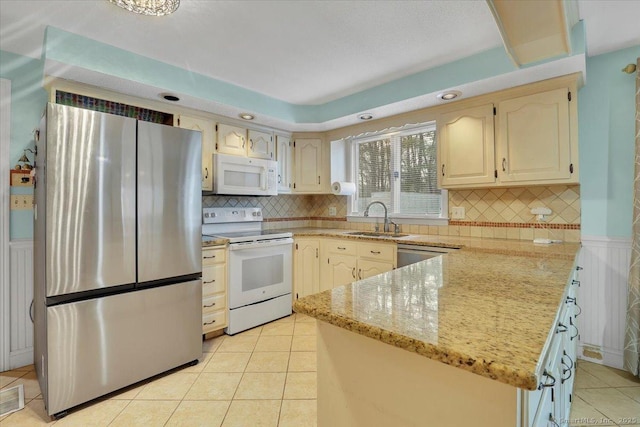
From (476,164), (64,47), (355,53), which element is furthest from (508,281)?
(64,47)

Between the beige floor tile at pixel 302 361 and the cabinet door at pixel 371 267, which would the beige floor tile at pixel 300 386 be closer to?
the beige floor tile at pixel 302 361

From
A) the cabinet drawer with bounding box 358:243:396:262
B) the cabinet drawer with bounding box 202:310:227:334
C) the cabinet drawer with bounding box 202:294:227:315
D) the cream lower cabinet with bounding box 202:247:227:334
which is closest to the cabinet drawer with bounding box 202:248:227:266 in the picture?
the cream lower cabinet with bounding box 202:247:227:334

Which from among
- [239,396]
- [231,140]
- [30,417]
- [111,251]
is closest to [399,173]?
[231,140]

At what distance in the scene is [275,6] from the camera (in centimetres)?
177

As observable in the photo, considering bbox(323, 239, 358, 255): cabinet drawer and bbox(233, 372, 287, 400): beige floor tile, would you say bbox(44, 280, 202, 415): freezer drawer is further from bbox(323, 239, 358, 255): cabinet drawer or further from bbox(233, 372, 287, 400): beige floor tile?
bbox(323, 239, 358, 255): cabinet drawer

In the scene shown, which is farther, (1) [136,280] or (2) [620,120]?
(2) [620,120]

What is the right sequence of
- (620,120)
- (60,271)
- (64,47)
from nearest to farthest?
(60,271)
(64,47)
(620,120)

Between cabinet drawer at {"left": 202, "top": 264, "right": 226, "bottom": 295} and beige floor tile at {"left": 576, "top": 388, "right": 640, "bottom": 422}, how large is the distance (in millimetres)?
2687

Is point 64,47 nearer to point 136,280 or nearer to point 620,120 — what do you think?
point 136,280

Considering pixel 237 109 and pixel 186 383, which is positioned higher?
pixel 237 109

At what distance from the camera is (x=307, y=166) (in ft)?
12.5

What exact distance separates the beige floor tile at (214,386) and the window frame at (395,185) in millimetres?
2171

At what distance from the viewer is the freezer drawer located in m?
1.75

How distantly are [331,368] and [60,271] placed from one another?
1.68m
